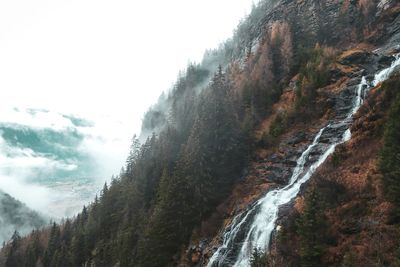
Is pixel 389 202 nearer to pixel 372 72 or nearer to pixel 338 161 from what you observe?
pixel 338 161

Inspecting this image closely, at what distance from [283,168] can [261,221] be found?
693 inches

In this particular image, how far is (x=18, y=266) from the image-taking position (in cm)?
16588

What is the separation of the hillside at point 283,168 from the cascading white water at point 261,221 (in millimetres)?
208

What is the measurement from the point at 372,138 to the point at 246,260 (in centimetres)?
2390

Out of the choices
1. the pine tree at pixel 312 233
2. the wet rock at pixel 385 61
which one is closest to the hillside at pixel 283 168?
the pine tree at pixel 312 233

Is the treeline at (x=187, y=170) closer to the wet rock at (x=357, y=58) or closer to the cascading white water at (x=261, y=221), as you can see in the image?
the wet rock at (x=357, y=58)

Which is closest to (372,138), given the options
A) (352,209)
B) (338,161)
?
(338,161)

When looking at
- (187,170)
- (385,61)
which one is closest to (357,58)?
(385,61)

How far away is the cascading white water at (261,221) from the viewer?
55.9m

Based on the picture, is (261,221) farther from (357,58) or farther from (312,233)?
(357,58)

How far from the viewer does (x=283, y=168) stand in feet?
242

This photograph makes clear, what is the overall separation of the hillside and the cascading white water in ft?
0.68

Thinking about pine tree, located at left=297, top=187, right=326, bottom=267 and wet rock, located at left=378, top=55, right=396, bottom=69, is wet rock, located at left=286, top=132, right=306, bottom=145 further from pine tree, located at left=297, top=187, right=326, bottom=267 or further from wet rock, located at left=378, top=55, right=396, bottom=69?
pine tree, located at left=297, top=187, right=326, bottom=267

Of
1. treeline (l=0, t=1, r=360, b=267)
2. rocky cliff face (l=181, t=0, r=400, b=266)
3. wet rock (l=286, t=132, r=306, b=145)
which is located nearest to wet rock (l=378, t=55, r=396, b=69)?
rocky cliff face (l=181, t=0, r=400, b=266)
